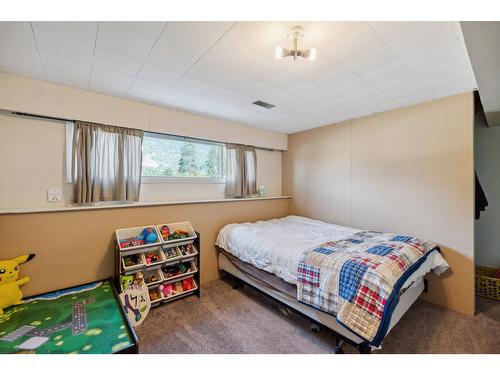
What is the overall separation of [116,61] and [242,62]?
1013mm

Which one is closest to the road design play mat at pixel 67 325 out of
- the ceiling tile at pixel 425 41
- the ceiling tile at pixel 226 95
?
the ceiling tile at pixel 226 95

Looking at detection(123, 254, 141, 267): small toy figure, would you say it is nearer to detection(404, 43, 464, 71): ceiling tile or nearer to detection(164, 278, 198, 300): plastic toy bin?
detection(164, 278, 198, 300): plastic toy bin

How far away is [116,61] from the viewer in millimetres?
1720

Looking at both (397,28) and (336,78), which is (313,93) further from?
(397,28)

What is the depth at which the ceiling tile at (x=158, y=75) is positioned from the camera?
184 cm

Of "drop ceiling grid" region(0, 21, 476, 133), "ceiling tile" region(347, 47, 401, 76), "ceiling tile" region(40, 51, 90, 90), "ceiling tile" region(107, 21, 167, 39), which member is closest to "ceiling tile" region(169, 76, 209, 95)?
"drop ceiling grid" region(0, 21, 476, 133)

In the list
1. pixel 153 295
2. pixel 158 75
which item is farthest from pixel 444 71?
pixel 153 295

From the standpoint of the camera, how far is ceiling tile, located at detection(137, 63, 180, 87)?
1836mm

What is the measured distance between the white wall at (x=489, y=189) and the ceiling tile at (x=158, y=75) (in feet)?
12.6

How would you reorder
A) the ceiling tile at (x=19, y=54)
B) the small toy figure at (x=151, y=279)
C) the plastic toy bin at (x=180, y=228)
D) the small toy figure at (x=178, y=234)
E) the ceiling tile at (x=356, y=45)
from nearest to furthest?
the ceiling tile at (x=356, y=45) < the ceiling tile at (x=19, y=54) < the small toy figure at (x=151, y=279) < the plastic toy bin at (x=180, y=228) < the small toy figure at (x=178, y=234)

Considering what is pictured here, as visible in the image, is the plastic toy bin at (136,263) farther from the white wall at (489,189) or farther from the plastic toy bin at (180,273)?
the white wall at (489,189)

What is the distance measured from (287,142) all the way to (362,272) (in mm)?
3049
